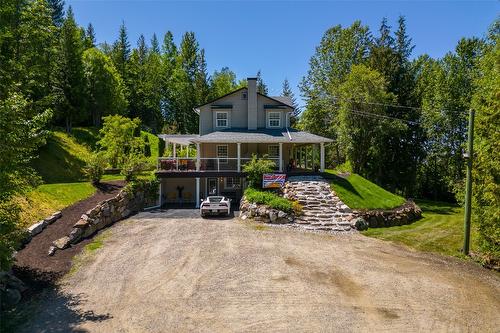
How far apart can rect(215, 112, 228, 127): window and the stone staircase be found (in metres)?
8.92

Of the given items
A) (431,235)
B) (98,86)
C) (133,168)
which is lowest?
(431,235)

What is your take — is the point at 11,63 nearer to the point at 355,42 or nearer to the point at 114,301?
the point at 114,301

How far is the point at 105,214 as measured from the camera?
20.1 m

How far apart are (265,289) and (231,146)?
1988 cm

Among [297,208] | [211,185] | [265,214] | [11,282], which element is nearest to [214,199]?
[265,214]

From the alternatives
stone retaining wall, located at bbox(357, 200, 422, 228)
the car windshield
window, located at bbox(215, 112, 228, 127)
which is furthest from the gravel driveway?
window, located at bbox(215, 112, 228, 127)

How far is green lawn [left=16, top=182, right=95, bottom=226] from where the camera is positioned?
17.0m

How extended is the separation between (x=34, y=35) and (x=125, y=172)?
33.9 feet

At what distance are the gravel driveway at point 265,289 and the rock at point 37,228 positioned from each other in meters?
2.89

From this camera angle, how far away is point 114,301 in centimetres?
1073

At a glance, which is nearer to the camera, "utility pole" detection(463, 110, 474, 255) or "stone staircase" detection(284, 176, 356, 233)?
"utility pole" detection(463, 110, 474, 255)

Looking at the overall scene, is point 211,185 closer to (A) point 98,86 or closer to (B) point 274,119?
(B) point 274,119

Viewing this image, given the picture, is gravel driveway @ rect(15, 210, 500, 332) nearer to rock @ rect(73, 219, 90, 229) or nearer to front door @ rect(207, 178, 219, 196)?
rock @ rect(73, 219, 90, 229)

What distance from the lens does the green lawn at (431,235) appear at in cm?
1791
